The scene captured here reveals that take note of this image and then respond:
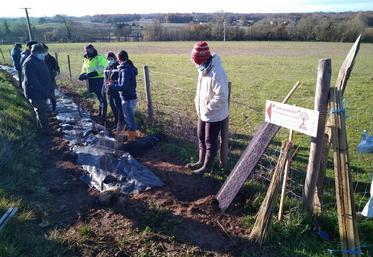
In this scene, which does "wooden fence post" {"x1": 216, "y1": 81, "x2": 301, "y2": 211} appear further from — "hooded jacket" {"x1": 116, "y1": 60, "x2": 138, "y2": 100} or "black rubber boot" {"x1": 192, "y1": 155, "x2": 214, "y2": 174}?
"hooded jacket" {"x1": 116, "y1": 60, "x2": 138, "y2": 100}

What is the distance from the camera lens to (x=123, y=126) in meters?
7.16

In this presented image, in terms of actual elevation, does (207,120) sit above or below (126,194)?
above

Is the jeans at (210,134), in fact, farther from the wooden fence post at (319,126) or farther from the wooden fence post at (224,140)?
the wooden fence post at (319,126)

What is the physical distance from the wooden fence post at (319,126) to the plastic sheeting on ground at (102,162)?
198 centimetres

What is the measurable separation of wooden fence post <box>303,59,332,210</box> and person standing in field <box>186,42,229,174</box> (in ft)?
4.27

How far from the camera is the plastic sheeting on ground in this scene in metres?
4.73

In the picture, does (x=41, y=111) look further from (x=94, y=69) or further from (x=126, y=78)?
(x=126, y=78)

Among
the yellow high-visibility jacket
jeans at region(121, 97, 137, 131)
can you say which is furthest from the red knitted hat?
the yellow high-visibility jacket

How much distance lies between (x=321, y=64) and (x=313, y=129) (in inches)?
24.4

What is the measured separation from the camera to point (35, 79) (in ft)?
22.5

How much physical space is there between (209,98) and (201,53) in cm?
59

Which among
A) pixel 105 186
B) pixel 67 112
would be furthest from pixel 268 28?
pixel 105 186

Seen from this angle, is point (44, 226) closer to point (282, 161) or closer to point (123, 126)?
point (282, 161)

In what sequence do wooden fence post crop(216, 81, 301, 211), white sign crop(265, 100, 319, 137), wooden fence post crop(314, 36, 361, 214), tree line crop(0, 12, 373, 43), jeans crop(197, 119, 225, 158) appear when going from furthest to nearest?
tree line crop(0, 12, 373, 43), jeans crop(197, 119, 225, 158), wooden fence post crop(216, 81, 301, 211), white sign crop(265, 100, 319, 137), wooden fence post crop(314, 36, 361, 214)
